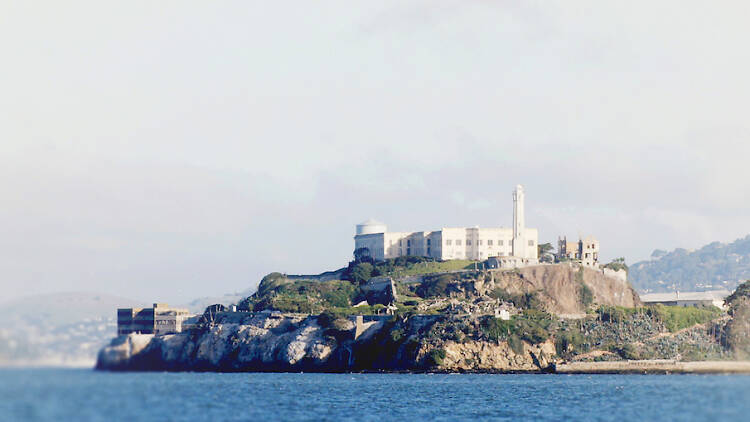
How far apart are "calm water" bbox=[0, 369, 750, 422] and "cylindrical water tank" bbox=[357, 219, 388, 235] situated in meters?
60.7

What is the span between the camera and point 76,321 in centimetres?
5222

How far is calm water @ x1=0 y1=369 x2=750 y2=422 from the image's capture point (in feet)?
151

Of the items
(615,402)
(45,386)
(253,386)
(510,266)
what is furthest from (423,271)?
(45,386)

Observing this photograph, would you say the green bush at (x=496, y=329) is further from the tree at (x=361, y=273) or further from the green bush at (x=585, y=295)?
the tree at (x=361, y=273)

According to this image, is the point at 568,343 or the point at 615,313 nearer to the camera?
the point at 568,343

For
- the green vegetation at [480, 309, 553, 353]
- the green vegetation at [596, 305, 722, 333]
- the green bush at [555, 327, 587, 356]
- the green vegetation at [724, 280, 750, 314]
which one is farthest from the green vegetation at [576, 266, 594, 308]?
the green vegetation at [724, 280, 750, 314]

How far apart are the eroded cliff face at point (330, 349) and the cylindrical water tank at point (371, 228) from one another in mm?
41191

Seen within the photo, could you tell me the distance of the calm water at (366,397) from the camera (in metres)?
46.0

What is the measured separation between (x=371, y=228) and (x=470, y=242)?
845 inches

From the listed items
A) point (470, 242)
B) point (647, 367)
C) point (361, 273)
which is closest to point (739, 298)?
point (647, 367)

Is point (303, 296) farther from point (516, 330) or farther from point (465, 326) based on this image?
point (516, 330)

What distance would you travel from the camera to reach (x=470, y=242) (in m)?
173

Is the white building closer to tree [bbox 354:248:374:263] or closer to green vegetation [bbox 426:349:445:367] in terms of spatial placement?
tree [bbox 354:248:374:263]

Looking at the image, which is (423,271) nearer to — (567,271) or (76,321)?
(567,271)
